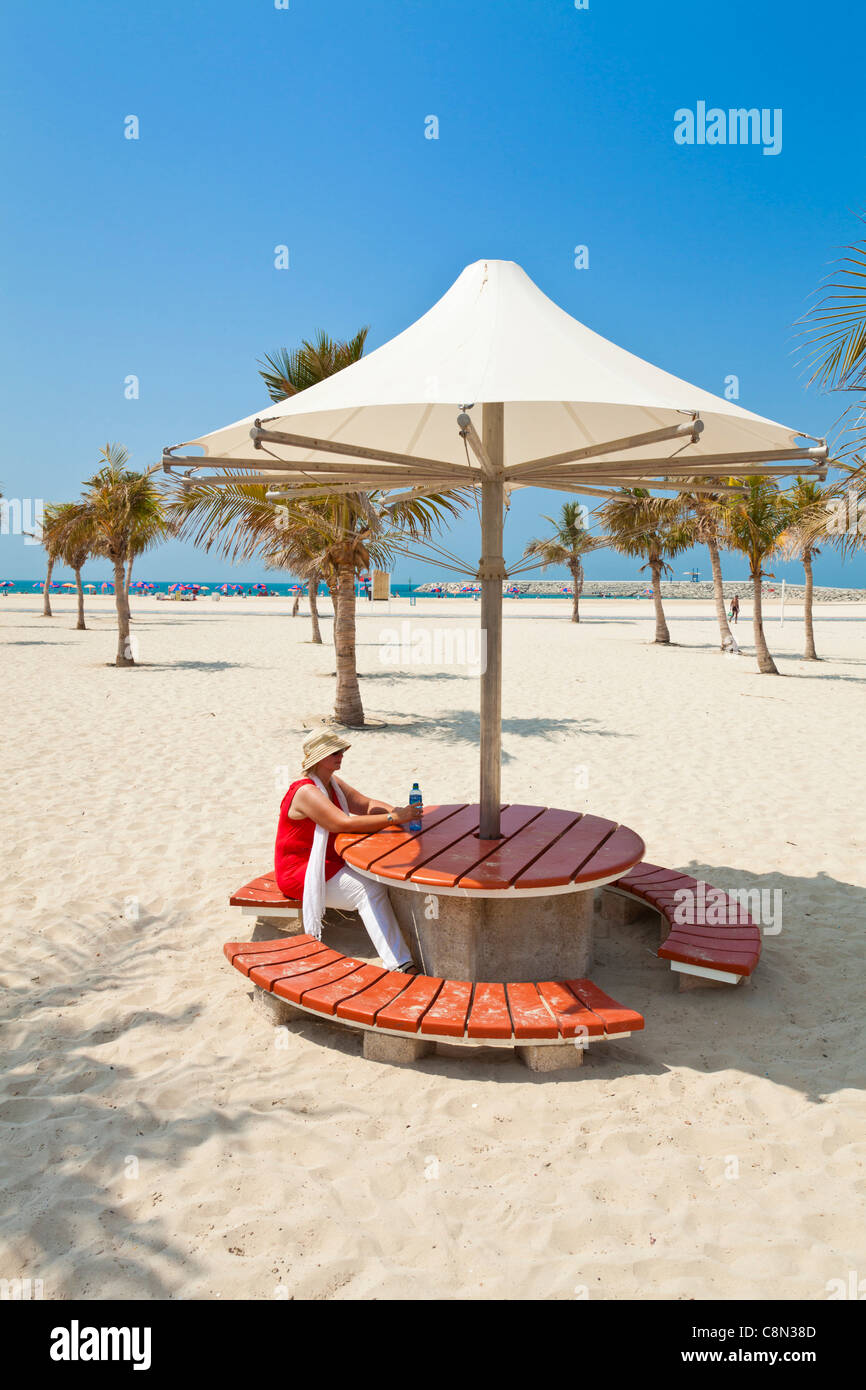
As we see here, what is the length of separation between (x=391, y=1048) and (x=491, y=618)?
201 cm

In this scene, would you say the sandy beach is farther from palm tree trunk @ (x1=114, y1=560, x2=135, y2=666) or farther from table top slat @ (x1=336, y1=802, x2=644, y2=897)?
palm tree trunk @ (x1=114, y1=560, x2=135, y2=666)

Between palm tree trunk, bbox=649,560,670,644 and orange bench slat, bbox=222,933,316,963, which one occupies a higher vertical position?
palm tree trunk, bbox=649,560,670,644

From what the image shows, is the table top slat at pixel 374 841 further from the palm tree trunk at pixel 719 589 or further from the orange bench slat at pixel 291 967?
the palm tree trunk at pixel 719 589

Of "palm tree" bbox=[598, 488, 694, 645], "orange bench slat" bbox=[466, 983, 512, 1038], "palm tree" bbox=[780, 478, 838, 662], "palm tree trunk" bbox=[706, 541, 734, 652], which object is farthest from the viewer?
"palm tree" bbox=[598, 488, 694, 645]

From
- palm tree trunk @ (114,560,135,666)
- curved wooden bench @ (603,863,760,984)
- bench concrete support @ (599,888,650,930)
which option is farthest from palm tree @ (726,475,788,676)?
curved wooden bench @ (603,863,760,984)

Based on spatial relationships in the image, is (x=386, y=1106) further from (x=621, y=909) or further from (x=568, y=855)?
(x=621, y=909)

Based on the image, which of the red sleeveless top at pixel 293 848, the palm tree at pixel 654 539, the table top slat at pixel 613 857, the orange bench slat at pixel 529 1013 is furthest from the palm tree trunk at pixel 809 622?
the orange bench slat at pixel 529 1013

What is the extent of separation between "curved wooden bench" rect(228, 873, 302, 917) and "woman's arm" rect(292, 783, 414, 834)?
1.67ft

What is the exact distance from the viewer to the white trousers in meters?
3.99

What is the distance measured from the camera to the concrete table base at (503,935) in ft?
12.5

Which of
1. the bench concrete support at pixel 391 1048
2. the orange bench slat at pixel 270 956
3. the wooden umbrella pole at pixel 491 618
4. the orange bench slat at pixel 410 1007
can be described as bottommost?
the bench concrete support at pixel 391 1048

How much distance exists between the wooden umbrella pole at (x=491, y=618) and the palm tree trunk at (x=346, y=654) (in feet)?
23.6

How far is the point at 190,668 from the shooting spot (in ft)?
63.4
